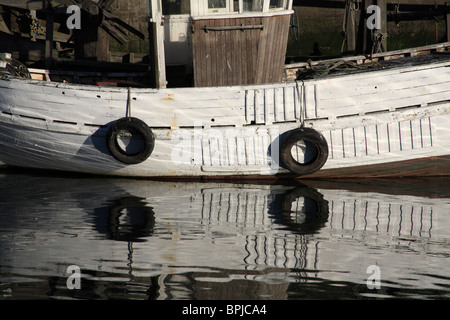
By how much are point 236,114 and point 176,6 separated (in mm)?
2122

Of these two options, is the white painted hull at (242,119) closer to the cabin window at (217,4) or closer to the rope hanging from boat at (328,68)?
the rope hanging from boat at (328,68)

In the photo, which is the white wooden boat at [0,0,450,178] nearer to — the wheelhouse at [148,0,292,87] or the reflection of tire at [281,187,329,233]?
the wheelhouse at [148,0,292,87]

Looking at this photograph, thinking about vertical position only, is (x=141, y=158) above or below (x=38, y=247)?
above

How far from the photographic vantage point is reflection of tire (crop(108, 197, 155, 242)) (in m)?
8.38

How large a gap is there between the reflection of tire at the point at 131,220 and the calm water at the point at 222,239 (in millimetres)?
14

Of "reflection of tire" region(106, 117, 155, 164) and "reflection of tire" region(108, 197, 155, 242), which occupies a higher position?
"reflection of tire" region(106, 117, 155, 164)

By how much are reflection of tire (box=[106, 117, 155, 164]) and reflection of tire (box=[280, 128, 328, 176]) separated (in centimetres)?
218

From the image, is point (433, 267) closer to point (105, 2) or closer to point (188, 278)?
point (188, 278)

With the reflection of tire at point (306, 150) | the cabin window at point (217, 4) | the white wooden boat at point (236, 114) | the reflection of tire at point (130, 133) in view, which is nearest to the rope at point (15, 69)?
the white wooden boat at point (236, 114)

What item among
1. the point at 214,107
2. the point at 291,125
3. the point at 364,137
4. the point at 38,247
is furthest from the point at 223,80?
the point at 38,247

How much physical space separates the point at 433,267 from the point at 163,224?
11.2 feet

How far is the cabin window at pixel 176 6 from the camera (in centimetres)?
1138

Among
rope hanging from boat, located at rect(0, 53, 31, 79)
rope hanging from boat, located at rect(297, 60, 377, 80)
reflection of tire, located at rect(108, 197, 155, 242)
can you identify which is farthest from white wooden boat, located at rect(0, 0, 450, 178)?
reflection of tire, located at rect(108, 197, 155, 242)

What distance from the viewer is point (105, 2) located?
543 inches
